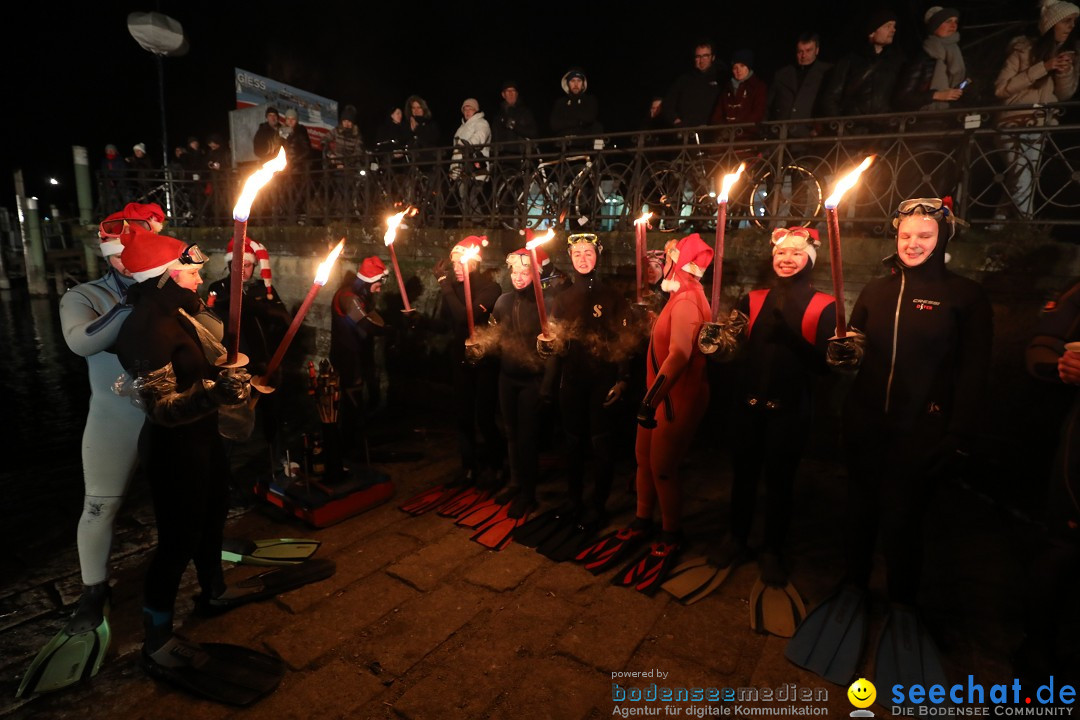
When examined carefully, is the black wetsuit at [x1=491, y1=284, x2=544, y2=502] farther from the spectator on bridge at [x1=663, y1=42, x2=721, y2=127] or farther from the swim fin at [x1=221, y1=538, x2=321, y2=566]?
the spectator on bridge at [x1=663, y1=42, x2=721, y2=127]

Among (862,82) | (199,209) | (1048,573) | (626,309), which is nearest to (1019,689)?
(1048,573)

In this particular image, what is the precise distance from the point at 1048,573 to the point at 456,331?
4.65 meters

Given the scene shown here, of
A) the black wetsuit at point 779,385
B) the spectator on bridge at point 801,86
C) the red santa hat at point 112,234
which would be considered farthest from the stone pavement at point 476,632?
the spectator on bridge at point 801,86

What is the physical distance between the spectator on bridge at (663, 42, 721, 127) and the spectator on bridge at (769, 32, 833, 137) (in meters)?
0.76

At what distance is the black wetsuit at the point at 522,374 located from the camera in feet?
15.1

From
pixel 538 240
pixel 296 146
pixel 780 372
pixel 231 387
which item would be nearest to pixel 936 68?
pixel 780 372

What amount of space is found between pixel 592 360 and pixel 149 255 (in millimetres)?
2955

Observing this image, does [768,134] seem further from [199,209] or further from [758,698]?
[199,209]

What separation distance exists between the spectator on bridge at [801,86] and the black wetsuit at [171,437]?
264 inches

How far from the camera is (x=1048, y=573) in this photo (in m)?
2.78

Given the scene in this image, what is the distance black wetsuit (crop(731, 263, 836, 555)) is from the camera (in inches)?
141

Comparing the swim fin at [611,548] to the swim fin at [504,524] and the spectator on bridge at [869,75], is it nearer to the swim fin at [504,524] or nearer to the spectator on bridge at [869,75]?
the swim fin at [504,524]

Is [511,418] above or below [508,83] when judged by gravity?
below

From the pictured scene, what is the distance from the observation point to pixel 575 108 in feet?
26.4
